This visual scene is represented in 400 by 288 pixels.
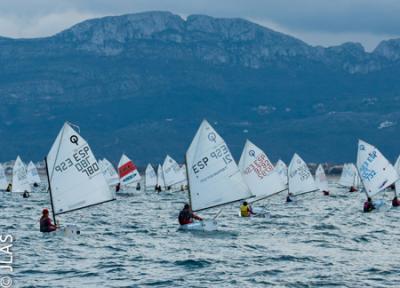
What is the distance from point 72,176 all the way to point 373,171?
28813 millimetres

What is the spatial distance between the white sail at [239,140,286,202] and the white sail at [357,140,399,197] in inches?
234

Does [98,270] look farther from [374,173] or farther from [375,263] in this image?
[374,173]

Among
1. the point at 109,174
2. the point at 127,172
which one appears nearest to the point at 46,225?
the point at 127,172

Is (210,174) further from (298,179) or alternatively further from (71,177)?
(298,179)

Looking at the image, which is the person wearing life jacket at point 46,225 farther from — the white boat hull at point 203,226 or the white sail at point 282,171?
the white sail at point 282,171

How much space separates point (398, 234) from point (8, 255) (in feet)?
69.5

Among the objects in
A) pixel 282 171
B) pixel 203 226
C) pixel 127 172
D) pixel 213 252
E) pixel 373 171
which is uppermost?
pixel 127 172

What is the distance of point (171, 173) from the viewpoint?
12531cm

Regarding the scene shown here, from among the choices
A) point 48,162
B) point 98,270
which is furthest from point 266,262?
point 48,162

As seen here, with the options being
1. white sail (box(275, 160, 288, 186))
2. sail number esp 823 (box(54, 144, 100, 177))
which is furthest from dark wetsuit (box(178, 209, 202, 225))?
white sail (box(275, 160, 288, 186))

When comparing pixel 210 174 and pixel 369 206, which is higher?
pixel 210 174

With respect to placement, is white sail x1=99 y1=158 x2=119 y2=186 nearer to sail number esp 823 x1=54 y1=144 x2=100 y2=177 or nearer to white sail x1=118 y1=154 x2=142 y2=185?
white sail x1=118 y1=154 x2=142 y2=185

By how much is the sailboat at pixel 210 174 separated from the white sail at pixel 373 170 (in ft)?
65.1

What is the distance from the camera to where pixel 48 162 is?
48.1m
